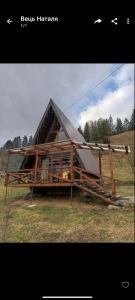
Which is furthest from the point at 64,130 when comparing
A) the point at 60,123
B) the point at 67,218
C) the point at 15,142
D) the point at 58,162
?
the point at 67,218

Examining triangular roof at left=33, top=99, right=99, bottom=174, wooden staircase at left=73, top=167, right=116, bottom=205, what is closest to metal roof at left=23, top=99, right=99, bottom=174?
triangular roof at left=33, top=99, right=99, bottom=174

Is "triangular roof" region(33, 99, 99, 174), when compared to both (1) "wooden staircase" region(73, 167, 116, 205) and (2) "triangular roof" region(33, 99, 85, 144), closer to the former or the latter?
(2) "triangular roof" region(33, 99, 85, 144)

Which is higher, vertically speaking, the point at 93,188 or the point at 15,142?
the point at 15,142

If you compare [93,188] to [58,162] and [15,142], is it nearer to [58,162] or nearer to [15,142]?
[58,162]

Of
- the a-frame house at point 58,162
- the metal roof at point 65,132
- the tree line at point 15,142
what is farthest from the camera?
the metal roof at point 65,132

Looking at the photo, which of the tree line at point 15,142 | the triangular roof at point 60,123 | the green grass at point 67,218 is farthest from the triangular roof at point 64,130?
the green grass at point 67,218

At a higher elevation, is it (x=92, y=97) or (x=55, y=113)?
(x=55, y=113)

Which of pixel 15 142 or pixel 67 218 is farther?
pixel 15 142

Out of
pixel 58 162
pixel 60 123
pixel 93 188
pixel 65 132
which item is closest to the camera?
pixel 93 188

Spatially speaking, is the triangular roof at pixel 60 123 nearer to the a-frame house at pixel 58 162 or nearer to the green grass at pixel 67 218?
the a-frame house at pixel 58 162
